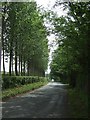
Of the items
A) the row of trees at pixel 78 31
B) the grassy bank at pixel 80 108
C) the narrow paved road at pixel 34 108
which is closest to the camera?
the grassy bank at pixel 80 108

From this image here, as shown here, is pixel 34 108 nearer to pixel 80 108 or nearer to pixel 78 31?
pixel 80 108

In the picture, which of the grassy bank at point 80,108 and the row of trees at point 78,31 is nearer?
the grassy bank at point 80,108

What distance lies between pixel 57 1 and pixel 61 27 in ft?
13.9

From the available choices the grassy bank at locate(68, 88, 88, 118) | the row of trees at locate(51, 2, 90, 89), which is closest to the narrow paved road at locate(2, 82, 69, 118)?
the grassy bank at locate(68, 88, 88, 118)

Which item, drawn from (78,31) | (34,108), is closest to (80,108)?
(34,108)

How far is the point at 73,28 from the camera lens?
24.6 meters

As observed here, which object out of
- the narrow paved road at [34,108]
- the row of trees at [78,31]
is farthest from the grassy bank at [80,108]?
the row of trees at [78,31]

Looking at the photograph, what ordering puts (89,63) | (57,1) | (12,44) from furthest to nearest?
1. (12,44)
2. (57,1)
3. (89,63)

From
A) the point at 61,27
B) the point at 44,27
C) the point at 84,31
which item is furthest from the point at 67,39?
the point at 84,31

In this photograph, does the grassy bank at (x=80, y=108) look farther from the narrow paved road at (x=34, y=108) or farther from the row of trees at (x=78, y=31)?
the row of trees at (x=78, y=31)

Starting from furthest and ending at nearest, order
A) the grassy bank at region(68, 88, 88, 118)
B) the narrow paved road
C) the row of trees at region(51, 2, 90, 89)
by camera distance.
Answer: the row of trees at region(51, 2, 90, 89) → the narrow paved road → the grassy bank at region(68, 88, 88, 118)

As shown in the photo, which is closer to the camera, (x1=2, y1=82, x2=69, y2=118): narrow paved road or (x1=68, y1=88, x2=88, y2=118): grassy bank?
(x1=68, y1=88, x2=88, y2=118): grassy bank

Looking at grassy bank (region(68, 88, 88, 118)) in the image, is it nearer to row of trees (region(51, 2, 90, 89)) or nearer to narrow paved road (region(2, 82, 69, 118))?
narrow paved road (region(2, 82, 69, 118))

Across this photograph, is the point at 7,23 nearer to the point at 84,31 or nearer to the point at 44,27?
the point at 44,27
